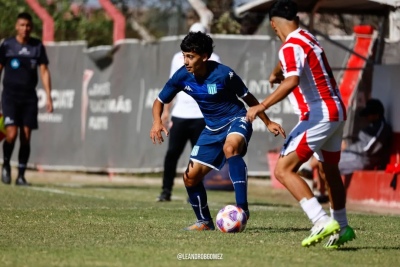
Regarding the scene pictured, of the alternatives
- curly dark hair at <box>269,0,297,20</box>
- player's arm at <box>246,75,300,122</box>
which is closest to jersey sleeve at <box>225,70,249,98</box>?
curly dark hair at <box>269,0,297,20</box>

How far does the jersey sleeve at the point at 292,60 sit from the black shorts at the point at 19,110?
→ 8.41 meters

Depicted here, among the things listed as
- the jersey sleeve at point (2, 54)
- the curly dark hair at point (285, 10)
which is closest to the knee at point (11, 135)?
the jersey sleeve at point (2, 54)

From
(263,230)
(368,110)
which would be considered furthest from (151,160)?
(263,230)

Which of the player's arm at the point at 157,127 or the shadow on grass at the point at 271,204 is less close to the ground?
the player's arm at the point at 157,127

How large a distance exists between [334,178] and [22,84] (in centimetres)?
834

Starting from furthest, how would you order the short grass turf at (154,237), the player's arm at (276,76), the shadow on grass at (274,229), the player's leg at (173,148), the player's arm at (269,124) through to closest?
the player's leg at (173,148) < the shadow on grass at (274,229) < the player's arm at (276,76) < the player's arm at (269,124) < the short grass turf at (154,237)

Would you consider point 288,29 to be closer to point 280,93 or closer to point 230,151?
point 280,93

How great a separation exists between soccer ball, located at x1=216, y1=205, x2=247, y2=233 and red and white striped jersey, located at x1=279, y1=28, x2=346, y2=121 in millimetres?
1349

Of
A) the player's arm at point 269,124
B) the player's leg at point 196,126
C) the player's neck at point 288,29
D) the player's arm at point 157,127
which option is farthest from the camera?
the player's leg at point 196,126

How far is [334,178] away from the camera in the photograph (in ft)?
28.5

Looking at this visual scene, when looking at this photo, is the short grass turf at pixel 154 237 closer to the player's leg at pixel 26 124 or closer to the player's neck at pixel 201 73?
the player's neck at pixel 201 73

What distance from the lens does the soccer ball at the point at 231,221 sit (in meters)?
9.41

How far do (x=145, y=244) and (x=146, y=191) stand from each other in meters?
8.67

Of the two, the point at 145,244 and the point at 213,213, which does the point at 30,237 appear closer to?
the point at 145,244
